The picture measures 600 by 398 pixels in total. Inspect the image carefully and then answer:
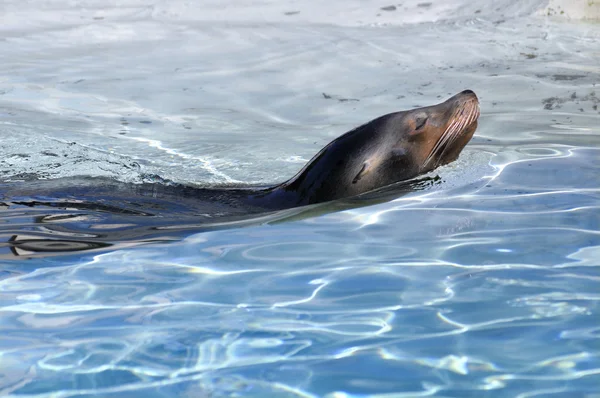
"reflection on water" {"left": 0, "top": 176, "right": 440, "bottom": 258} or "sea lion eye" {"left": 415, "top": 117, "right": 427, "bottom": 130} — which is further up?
"sea lion eye" {"left": 415, "top": 117, "right": 427, "bottom": 130}

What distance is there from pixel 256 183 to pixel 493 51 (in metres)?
4.14

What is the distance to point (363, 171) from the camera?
14.1 feet

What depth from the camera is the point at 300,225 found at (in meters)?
3.48

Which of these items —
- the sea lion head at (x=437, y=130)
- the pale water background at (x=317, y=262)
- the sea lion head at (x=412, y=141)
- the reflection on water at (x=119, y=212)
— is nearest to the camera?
the pale water background at (x=317, y=262)

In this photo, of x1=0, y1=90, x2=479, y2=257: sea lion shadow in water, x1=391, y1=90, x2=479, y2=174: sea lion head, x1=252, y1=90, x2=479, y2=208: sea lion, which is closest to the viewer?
x1=0, y1=90, x2=479, y2=257: sea lion shadow in water

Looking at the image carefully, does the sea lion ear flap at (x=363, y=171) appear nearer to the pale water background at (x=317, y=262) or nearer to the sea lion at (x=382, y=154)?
the sea lion at (x=382, y=154)

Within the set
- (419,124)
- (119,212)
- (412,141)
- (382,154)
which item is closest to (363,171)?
(382,154)

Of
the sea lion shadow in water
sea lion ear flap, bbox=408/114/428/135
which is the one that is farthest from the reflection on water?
sea lion ear flap, bbox=408/114/428/135

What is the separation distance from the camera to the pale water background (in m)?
2.15

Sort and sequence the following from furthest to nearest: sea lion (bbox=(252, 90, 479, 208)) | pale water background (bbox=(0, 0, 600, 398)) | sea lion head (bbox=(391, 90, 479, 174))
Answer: sea lion head (bbox=(391, 90, 479, 174)) < sea lion (bbox=(252, 90, 479, 208)) < pale water background (bbox=(0, 0, 600, 398))

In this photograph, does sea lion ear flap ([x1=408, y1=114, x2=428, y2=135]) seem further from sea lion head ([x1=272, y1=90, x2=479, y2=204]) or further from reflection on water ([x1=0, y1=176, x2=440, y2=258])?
reflection on water ([x1=0, y1=176, x2=440, y2=258])

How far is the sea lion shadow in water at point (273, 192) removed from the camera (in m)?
3.72

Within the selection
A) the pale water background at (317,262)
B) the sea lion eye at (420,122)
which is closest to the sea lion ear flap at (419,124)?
the sea lion eye at (420,122)

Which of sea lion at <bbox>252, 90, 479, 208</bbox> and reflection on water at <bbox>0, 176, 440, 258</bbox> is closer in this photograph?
reflection on water at <bbox>0, 176, 440, 258</bbox>
